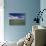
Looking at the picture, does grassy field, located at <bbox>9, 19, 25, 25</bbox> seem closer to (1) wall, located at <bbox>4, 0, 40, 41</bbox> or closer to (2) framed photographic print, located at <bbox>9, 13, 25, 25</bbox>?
(2) framed photographic print, located at <bbox>9, 13, 25, 25</bbox>

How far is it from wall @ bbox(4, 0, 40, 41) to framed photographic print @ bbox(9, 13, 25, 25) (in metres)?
0.14

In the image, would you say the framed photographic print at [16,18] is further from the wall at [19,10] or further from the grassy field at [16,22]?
the wall at [19,10]

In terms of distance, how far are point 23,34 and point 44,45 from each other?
9.35 feet

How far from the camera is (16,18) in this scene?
555 cm

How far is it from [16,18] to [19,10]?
346mm

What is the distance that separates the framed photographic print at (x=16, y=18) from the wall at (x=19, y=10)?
144 millimetres

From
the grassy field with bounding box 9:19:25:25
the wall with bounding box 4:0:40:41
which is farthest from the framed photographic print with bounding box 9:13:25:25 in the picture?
the wall with bounding box 4:0:40:41

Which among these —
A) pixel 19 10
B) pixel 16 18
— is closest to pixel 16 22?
pixel 16 18

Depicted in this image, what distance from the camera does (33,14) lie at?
562 centimetres

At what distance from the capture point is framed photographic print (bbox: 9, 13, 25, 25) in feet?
18.1

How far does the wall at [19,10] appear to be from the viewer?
5493mm

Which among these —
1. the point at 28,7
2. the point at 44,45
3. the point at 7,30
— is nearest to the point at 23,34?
the point at 7,30

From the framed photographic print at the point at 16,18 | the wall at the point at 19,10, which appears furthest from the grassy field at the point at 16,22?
the wall at the point at 19,10

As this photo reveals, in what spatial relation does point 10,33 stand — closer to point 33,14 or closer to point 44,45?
point 33,14
